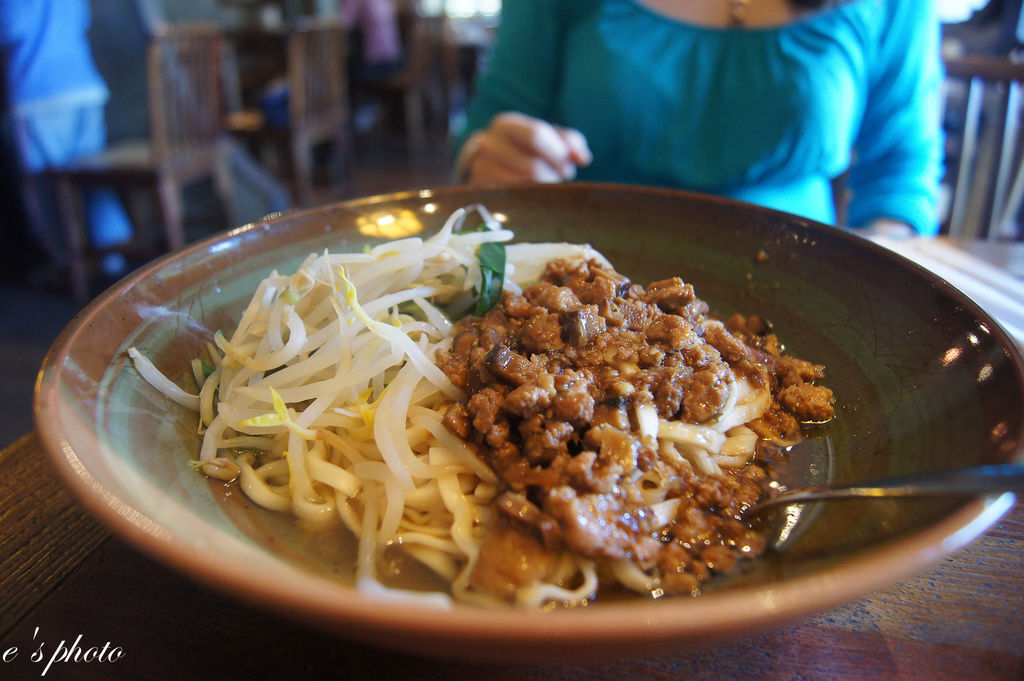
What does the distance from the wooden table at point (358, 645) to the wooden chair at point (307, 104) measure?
496cm

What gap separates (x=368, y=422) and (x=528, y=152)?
109cm

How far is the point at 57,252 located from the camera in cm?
485

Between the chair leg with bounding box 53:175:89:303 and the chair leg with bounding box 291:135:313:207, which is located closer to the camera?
the chair leg with bounding box 53:175:89:303

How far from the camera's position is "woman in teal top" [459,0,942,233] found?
2.08m

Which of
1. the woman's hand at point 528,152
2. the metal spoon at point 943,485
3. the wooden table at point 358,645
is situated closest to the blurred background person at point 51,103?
the woman's hand at point 528,152

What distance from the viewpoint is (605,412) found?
3.53ft

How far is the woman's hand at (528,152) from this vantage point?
183 cm

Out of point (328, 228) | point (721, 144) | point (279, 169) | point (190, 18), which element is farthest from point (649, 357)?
point (190, 18)

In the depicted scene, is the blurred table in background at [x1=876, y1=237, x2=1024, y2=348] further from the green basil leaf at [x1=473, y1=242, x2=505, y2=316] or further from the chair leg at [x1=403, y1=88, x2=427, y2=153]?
the chair leg at [x1=403, y1=88, x2=427, y2=153]

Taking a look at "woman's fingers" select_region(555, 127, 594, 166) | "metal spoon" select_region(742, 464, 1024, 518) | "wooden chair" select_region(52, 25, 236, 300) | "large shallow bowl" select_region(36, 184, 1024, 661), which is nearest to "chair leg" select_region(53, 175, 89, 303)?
"wooden chair" select_region(52, 25, 236, 300)

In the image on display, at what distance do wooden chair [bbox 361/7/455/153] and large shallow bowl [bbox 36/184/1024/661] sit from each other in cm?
740

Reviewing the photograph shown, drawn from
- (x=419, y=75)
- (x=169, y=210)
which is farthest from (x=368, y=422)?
(x=419, y=75)

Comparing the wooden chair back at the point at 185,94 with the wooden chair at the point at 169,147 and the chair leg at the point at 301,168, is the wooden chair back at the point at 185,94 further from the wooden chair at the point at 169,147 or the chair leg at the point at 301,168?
the chair leg at the point at 301,168

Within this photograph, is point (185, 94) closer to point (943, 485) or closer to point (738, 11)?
point (738, 11)
